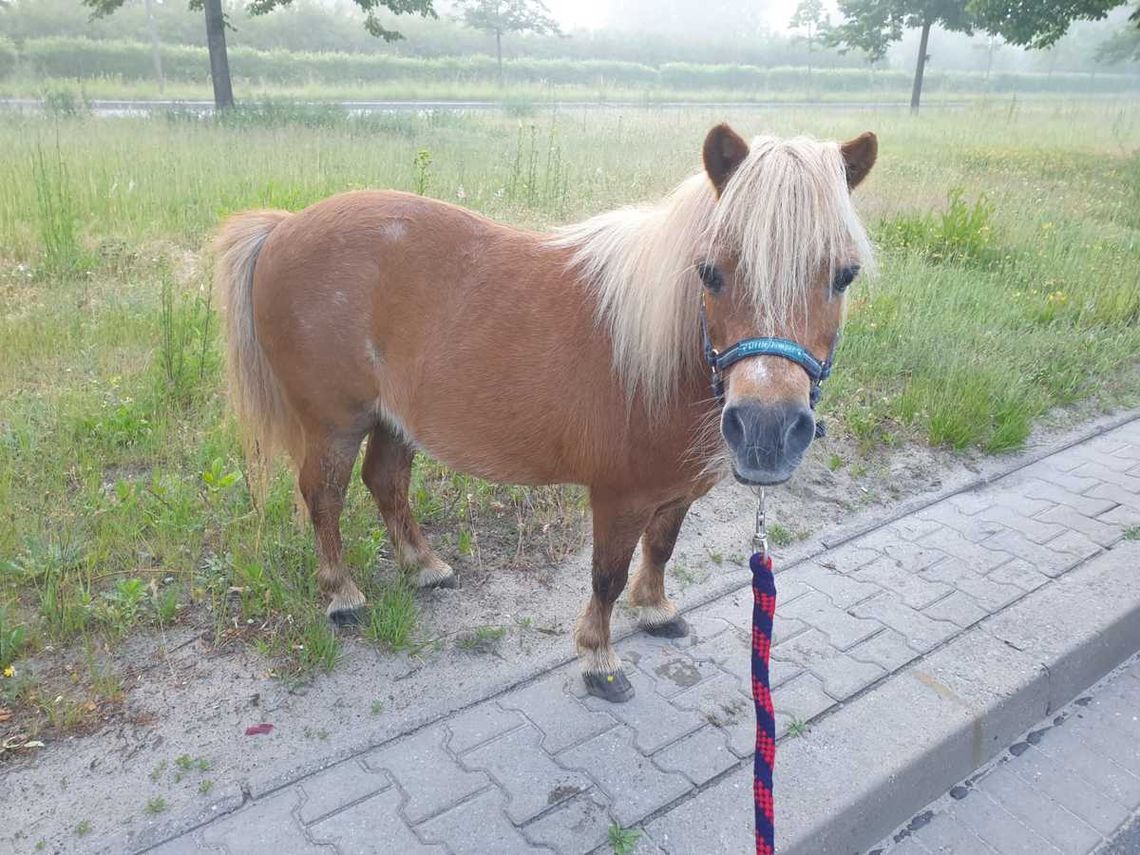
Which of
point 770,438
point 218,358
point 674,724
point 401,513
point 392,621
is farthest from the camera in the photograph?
point 218,358

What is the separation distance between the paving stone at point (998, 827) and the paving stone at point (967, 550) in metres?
1.27

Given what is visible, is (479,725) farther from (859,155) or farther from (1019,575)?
(1019,575)

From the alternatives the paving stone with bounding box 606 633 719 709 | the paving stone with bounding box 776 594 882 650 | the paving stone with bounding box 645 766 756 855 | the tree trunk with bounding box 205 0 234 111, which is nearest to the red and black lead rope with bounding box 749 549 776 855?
the paving stone with bounding box 645 766 756 855

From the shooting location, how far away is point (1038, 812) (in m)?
2.32

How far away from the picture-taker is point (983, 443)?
4.35m

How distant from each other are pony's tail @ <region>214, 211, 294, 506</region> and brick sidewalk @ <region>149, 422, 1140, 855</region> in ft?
4.43

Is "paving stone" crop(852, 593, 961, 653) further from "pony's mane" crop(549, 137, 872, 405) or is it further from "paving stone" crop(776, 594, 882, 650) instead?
"pony's mane" crop(549, 137, 872, 405)

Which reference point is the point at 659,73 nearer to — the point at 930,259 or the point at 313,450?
the point at 930,259

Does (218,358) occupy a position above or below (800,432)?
below

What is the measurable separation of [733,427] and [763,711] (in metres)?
0.74

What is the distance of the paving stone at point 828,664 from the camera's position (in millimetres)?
2645

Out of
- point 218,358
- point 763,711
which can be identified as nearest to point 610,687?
point 763,711

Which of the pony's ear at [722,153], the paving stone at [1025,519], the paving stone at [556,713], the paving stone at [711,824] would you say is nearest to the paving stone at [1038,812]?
the paving stone at [711,824]

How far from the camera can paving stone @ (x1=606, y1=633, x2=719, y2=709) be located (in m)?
2.67
